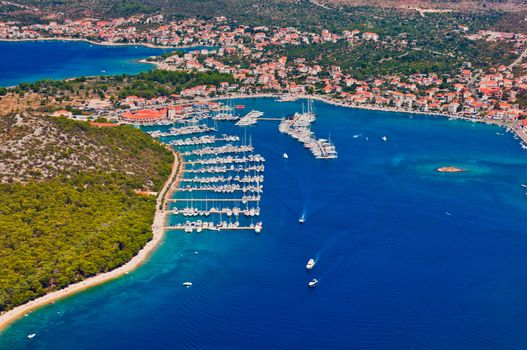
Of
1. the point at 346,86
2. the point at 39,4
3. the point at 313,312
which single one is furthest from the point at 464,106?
the point at 39,4

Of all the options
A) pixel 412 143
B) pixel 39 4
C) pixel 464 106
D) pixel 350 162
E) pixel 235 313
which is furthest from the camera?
pixel 39 4

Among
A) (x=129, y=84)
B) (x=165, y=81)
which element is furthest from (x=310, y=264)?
(x=165, y=81)

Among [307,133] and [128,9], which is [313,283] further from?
[128,9]

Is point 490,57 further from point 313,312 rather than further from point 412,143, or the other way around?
point 313,312

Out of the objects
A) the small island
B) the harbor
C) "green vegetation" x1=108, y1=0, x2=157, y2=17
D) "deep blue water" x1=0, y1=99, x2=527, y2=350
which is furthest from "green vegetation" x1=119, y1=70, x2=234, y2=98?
"green vegetation" x1=108, y1=0, x2=157, y2=17

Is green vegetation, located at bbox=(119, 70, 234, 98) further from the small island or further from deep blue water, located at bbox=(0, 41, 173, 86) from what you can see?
the small island
